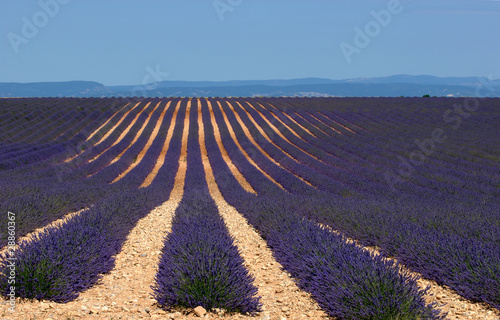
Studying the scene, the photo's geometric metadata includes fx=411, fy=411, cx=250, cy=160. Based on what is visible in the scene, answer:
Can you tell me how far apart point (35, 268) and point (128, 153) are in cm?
1782

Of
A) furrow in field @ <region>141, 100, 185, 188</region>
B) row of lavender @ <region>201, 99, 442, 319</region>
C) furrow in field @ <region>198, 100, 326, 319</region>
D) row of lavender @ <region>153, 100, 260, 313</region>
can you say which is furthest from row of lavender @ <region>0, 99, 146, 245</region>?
row of lavender @ <region>201, 99, 442, 319</region>

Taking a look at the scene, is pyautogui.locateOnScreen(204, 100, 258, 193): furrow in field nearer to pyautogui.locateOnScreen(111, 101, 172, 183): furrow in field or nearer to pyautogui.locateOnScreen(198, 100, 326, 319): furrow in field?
pyautogui.locateOnScreen(111, 101, 172, 183): furrow in field

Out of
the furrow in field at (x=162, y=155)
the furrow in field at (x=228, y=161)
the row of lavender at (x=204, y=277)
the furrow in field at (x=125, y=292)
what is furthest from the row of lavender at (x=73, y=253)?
the furrow in field at (x=162, y=155)

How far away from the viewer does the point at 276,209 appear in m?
8.12

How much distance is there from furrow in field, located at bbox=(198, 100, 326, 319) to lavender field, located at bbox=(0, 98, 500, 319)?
0.11 metres

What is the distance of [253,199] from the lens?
9820 mm

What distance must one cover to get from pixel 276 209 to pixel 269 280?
3.07m

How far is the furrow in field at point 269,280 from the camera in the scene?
163 inches

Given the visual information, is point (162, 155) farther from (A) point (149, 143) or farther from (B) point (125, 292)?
(B) point (125, 292)

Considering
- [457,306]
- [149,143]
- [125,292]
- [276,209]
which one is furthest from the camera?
[149,143]

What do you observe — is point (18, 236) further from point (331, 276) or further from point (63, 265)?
point (331, 276)

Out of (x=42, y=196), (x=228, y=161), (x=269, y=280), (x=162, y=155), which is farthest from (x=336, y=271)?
(x=162, y=155)

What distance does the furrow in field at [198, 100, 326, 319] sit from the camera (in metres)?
4.14

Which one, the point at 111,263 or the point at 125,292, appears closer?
the point at 125,292
